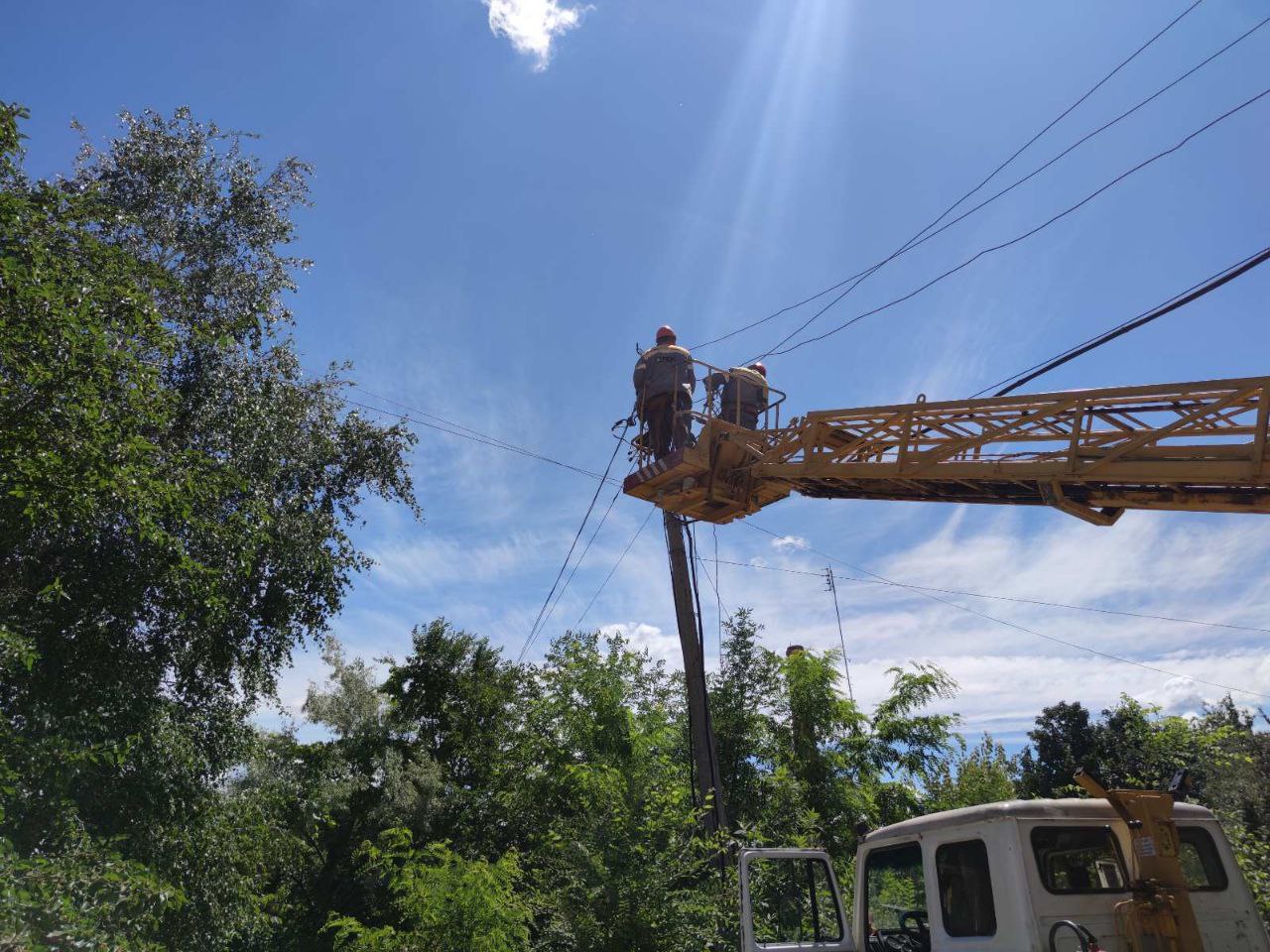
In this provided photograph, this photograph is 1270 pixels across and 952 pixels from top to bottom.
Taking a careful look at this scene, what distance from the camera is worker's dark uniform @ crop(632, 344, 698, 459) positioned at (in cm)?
1123

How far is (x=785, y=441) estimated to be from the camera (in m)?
9.53

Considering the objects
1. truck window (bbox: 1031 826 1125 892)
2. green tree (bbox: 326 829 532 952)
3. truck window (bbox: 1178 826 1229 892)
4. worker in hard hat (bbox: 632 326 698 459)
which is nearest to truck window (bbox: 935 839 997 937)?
truck window (bbox: 1031 826 1125 892)

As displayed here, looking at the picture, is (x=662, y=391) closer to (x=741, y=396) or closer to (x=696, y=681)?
(x=741, y=396)

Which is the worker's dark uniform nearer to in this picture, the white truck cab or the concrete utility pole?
the concrete utility pole

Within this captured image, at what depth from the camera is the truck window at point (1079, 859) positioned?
4711 mm

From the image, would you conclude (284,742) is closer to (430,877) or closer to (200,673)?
(200,673)

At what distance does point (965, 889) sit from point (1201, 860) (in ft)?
5.69

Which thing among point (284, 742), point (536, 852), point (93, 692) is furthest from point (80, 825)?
point (284, 742)

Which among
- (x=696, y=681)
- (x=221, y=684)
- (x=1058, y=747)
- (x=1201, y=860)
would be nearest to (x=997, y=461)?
(x=1201, y=860)

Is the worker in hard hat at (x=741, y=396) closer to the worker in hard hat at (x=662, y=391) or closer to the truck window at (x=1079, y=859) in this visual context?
the worker in hard hat at (x=662, y=391)

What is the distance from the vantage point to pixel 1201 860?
17.0 ft

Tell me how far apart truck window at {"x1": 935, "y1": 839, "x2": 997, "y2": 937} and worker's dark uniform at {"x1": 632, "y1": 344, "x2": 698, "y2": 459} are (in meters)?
6.87

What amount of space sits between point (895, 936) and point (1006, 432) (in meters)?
4.58

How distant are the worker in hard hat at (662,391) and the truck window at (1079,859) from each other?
23.5 feet
